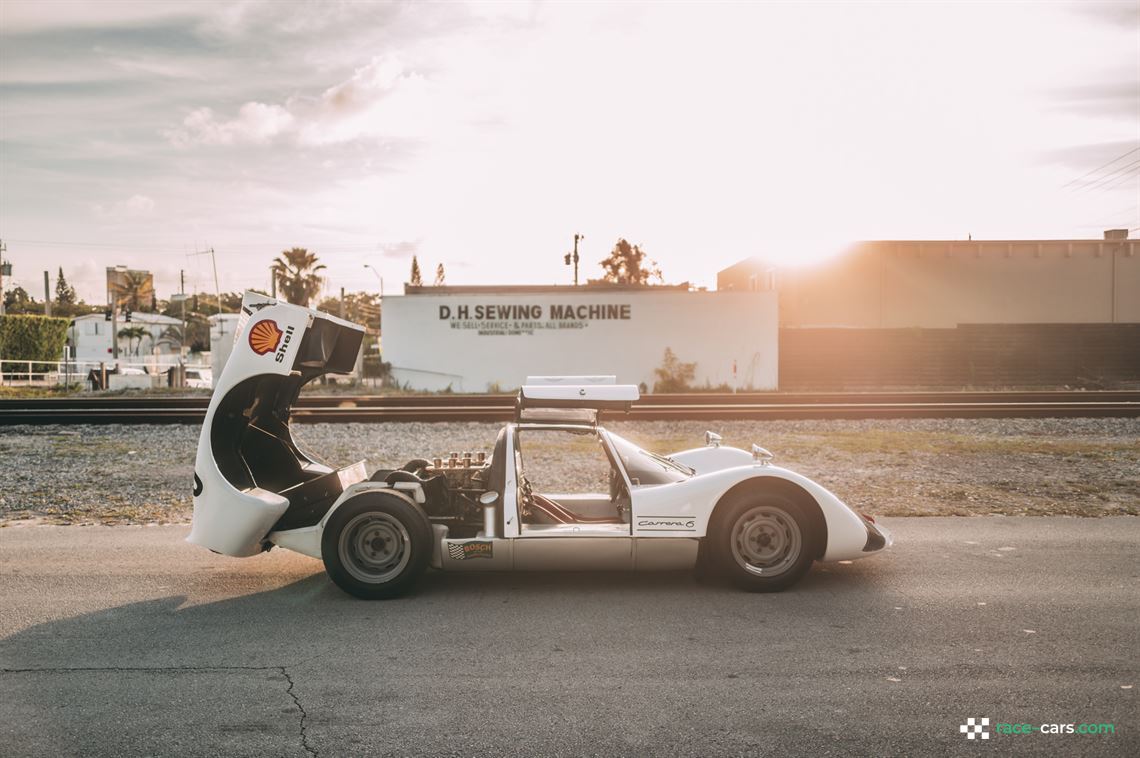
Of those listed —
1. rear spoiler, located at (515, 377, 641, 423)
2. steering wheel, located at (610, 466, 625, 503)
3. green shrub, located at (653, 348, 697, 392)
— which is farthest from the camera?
green shrub, located at (653, 348, 697, 392)

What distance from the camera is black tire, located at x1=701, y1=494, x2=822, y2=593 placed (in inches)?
218

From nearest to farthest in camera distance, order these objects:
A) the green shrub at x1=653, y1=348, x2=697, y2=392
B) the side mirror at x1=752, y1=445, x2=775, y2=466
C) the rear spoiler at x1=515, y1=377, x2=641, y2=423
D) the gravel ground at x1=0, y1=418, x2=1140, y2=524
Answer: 1. the rear spoiler at x1=515, y1=377, x2=641, y2=423
2. the side mirror at x1=752, y1=445, x2=775, y2=466
3. the gravel ground at x1=0, y1=418, x2=1140, y2=524
4. the green shrub at x1=653, y1=348, x2=697, y2=392

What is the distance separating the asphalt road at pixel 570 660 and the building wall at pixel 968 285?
3421 centimetres

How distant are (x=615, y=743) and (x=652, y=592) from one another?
7.30ft

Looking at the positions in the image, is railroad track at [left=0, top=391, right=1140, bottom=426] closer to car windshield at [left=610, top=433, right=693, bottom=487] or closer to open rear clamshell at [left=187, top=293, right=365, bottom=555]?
car windshield at [left=610, top=433, right=693, bottom=487]

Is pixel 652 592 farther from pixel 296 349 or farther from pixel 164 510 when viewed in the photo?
pixel 164 510

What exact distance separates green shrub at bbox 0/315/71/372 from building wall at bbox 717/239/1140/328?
36.1 m

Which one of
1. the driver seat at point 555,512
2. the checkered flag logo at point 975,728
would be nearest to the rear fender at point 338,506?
the driver seat at point 555,512

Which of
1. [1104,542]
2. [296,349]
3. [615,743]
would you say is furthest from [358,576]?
[1104,542]

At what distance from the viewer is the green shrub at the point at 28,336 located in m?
37.1

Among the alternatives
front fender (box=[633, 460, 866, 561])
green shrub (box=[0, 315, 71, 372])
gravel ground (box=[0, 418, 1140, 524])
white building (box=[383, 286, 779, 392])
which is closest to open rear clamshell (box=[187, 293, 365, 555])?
front fender (box=[633, 460, 866, 561])

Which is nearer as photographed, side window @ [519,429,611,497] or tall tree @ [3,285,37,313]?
side window @ [519,429,611,497]

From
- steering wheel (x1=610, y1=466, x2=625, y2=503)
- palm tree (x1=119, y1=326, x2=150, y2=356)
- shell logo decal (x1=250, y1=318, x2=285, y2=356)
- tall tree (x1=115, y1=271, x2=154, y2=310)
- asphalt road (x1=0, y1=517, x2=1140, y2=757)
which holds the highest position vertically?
tall tree (x1=115, y1=271, x2=154, y2=310)

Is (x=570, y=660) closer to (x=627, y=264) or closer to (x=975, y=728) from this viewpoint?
(x=975, y=728)
